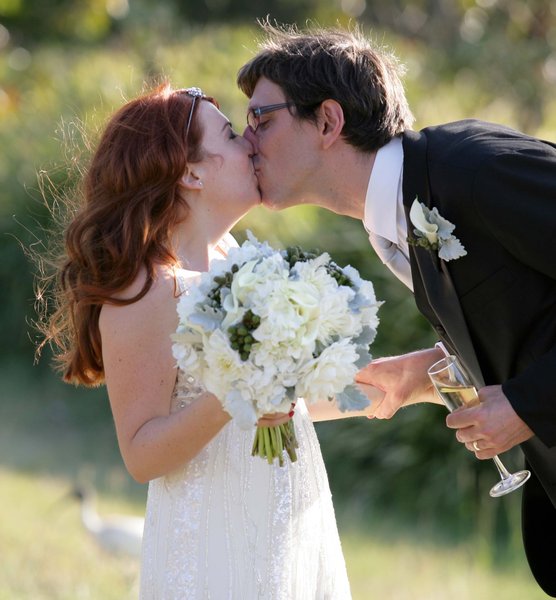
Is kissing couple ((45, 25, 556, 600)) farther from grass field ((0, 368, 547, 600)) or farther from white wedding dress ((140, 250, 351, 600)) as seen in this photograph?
grass field ((0, 368, 547, 600))

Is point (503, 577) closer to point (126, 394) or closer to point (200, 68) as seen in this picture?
point (126, 394)

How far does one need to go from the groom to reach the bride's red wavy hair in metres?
0.49

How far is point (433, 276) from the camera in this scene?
11.0 feet

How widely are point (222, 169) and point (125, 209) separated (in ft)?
1.29

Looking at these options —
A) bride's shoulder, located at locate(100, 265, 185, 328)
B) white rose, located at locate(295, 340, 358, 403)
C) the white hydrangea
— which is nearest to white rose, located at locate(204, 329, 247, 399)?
the white hydrangea

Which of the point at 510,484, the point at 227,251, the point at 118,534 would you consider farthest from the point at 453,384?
the point at 118,534

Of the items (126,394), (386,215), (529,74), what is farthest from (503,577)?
(529,74)

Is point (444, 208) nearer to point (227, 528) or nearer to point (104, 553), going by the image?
point (227, 528)

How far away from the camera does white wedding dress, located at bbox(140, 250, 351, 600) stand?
3248 millimetres

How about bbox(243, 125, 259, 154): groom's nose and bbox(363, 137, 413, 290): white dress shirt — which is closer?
bbox(363, 137, 413, 290): white dress shirt

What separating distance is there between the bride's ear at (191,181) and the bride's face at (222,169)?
1 centimetres

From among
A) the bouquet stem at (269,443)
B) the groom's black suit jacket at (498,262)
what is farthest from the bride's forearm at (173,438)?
the groom's black suit jacket at (498,262)

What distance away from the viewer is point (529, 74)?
54.9 feet

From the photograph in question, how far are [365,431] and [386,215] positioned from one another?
14.9 ft
